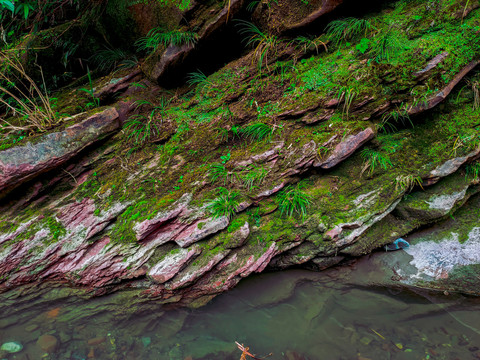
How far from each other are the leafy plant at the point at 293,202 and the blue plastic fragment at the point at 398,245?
1.06m

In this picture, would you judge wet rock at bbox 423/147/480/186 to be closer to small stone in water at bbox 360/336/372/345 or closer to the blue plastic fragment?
the blue plastic fragment

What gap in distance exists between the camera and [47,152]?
10.8 feet

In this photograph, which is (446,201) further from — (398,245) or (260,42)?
(260,42)

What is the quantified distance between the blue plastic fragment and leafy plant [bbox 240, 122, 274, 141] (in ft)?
6.64

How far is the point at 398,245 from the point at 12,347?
14.4ft

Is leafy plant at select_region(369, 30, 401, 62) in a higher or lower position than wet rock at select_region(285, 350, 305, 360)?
higher

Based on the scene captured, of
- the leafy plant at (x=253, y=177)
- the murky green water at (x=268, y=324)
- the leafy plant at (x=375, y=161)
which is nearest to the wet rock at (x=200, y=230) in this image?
the leafy plant at (x=253, y=177)

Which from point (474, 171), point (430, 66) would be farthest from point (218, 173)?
point (474, 171)

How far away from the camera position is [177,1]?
4.05m

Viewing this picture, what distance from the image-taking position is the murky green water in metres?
2.36

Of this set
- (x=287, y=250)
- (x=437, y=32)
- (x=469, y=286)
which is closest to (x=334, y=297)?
(x=287, y=250)

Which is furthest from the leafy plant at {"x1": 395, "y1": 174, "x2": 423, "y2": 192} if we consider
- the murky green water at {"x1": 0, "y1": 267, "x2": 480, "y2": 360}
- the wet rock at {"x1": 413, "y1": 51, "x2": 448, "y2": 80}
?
the wet rock at {"x1": 413, "y1": 51, "x2": 448, "y2": 80}

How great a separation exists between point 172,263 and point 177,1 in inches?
158

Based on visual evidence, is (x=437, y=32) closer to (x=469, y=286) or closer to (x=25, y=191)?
(x=469, y=286)
